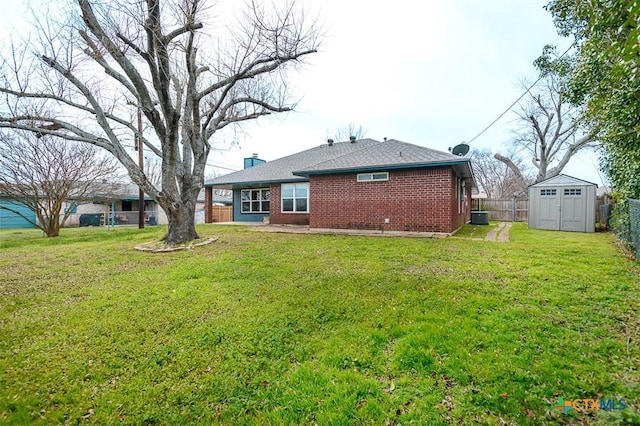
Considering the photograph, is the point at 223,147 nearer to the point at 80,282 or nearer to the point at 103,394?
the point at 80,282

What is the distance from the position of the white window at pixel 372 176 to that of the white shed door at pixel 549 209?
306 inches

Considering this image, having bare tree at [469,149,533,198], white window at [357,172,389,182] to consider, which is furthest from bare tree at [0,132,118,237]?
bare tree at [469,149,533,198]

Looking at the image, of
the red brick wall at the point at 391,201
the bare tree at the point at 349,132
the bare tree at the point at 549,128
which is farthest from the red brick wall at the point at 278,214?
the bare tree at the point at 349,132

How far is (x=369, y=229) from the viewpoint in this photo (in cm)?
1121

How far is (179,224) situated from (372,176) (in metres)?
6.92

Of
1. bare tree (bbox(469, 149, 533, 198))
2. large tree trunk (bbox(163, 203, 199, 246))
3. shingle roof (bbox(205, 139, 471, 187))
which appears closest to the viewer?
large tree trunk (bbox(163, 203, 199, 246))

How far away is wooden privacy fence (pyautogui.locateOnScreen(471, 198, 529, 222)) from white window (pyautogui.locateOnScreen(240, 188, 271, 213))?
45.7 feet

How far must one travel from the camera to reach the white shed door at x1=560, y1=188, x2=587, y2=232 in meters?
12.0

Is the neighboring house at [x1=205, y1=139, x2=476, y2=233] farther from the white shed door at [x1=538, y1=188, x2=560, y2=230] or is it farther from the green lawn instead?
the green lawn

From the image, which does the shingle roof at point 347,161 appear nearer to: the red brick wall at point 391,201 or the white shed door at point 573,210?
the red brick wall at point 391,201

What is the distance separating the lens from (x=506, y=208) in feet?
60.6

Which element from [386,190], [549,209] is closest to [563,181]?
[549,209]

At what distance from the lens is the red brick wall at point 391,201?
1001 cm

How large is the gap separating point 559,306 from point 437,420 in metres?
2.83
